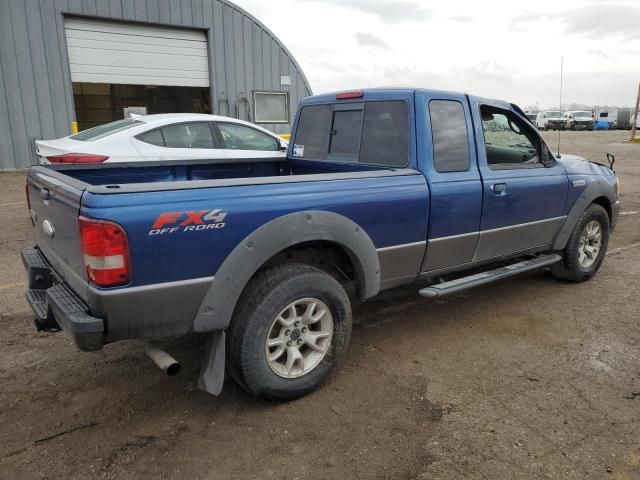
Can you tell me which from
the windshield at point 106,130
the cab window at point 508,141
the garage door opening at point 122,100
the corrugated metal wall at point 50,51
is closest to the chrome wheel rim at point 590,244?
the cab window at point 508,141

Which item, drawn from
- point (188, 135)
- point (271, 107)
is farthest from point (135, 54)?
point (188, 135)

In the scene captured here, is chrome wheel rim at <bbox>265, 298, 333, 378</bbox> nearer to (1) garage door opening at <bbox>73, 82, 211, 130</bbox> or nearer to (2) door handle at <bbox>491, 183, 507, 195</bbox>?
(2) door handle at <bbox>491, 183, 507, 195</bbox>

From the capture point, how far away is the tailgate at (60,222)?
2629mm

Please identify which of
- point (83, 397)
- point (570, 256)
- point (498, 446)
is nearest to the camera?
point (498, 446)

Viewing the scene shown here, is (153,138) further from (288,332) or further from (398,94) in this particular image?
(288,332)

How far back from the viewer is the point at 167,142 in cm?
734

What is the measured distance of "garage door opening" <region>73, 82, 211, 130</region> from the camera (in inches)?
701

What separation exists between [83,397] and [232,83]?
43.3 feet

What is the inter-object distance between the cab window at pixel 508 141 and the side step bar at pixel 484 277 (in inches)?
33.0

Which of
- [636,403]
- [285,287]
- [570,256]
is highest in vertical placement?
[285,287]

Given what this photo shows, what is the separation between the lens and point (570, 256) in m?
5.14

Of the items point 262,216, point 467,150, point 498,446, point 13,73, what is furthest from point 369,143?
point 13,73

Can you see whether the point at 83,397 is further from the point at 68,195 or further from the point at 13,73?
the point at 13,73

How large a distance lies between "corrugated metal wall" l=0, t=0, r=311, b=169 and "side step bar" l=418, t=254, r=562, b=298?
11896mm
